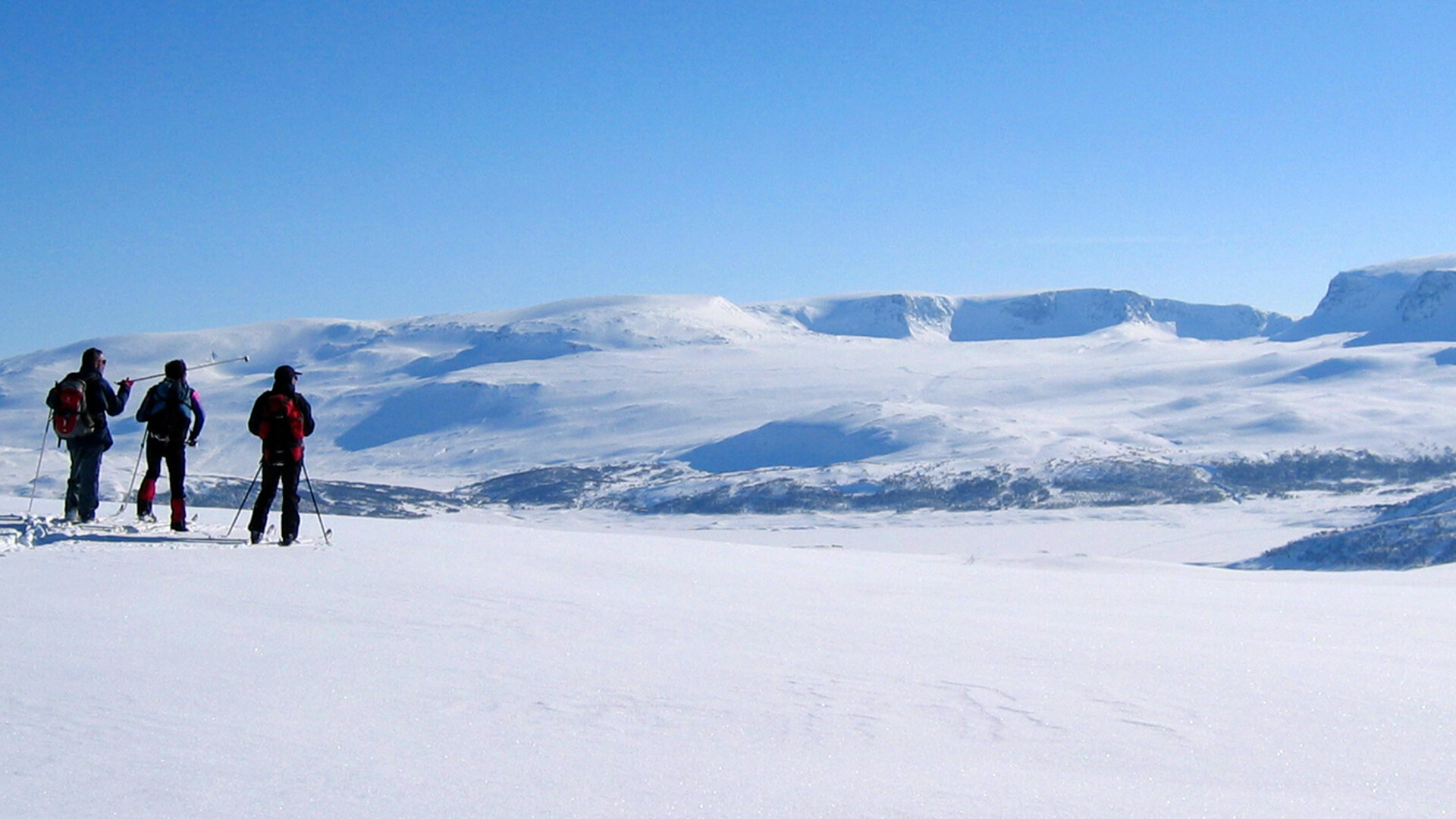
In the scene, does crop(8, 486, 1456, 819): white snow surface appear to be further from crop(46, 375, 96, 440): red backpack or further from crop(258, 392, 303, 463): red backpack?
crop(46, 375, 96, 440): red backpack

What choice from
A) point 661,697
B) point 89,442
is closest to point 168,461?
point 89,442

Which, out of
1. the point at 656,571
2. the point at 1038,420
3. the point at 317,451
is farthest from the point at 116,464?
the point at 656,571

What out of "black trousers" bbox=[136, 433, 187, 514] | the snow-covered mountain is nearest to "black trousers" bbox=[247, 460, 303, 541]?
"black trousers" bbox=[136, 433, 187, 514]

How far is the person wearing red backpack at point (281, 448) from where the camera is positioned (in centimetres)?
920

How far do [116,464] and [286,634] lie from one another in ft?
398


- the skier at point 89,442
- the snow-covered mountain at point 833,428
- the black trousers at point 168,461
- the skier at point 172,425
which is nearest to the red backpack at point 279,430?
the skier at point 172,425

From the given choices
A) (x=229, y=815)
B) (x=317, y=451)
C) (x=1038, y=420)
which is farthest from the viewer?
(x=317, y=451)

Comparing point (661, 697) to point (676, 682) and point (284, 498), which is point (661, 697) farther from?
point (284, 498)

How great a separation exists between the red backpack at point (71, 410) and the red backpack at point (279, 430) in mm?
1840

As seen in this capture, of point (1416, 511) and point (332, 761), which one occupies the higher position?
point (332, 761)

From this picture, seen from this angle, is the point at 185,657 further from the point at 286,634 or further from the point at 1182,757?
the point at 1182,757

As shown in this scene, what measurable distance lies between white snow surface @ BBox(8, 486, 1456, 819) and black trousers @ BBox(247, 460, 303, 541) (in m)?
0.57

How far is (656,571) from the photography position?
364 inches

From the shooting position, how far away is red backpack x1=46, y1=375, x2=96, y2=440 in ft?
31.5
